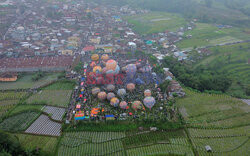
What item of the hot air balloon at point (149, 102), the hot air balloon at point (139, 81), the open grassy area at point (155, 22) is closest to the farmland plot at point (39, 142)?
the hot air balloon at point (149, 102)

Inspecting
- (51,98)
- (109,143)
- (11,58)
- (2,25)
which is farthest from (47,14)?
(109,143)

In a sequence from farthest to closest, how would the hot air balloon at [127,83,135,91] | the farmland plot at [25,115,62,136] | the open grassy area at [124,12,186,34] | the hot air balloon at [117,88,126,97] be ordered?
the open grassy area at [124,12,186,34]
the hot air balloon at [127,83,135,91]
the hot air balloon at [117,88,126,97]
the farmland plot at [25,115,62,136]

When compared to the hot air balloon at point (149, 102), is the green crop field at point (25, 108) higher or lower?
lower

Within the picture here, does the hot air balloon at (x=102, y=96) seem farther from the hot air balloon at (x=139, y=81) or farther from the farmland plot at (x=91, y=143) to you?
the hot air balloon at (x=139, y=81)

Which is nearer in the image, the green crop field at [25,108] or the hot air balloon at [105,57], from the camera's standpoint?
the green crop field at [25,108]

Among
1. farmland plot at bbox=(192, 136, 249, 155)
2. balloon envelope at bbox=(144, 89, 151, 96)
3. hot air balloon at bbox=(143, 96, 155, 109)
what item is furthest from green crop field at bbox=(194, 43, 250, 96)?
hot air balloon at bbox=(143, 96, 155, 109)

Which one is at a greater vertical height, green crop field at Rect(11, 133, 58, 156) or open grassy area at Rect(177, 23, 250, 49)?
open grassy area at Rect(177, 23, 250, 49)

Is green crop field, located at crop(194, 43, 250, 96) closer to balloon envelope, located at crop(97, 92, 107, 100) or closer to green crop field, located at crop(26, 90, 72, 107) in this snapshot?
balloon envelope, located at crop(97, 92, 107, 100)
